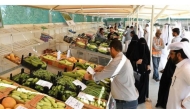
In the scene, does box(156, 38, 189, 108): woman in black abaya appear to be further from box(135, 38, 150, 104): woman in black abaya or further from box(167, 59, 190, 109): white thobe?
box(167, 59, 190, 109): white thobe

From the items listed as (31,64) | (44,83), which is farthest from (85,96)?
(31,64)

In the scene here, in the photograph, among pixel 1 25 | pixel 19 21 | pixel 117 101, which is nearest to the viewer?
pixel 117 101

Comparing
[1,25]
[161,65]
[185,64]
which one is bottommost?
[161,65]

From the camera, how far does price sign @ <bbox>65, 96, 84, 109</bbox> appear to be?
1.93 m

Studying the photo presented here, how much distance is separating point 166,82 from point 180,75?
167 centimetres

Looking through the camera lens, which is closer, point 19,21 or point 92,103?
point 92,103

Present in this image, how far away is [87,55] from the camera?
423 centimetres

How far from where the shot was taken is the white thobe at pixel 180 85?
83.2 inches

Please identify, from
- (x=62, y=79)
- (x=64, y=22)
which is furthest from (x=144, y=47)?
(x=64, y=22)

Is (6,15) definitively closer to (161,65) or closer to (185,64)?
(185,64)

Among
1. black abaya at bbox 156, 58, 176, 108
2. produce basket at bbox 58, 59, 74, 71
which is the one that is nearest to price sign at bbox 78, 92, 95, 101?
produce basket at bbox 58, 59, 74, 71

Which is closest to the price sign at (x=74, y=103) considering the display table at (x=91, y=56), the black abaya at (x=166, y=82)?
the display table at (x=91, y=56)

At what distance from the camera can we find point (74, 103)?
198cm

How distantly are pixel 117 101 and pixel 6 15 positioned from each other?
245cm
